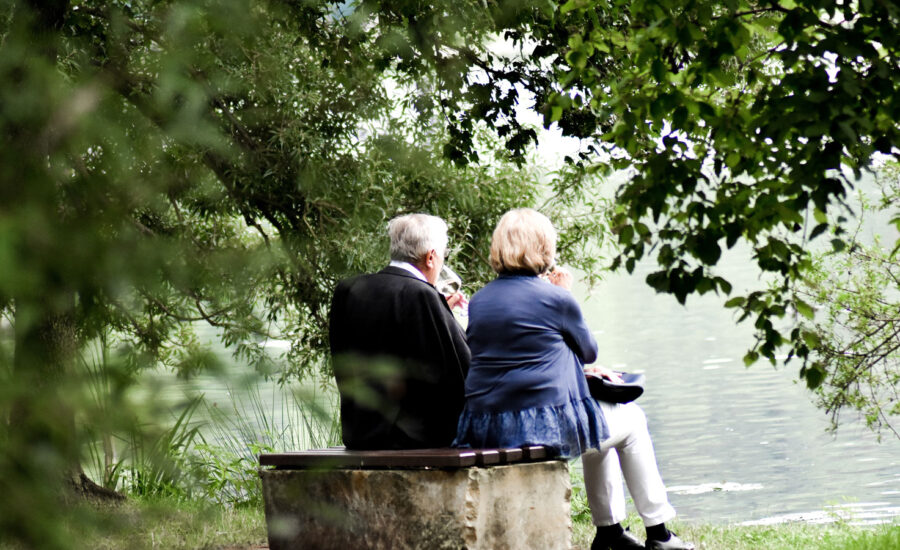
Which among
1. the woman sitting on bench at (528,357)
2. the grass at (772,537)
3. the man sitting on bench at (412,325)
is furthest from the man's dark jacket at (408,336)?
the grass at (772,537)

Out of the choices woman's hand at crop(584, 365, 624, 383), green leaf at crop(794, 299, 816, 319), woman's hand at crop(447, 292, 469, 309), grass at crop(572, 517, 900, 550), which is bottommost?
grass at crop(572, 517, 900, 550)

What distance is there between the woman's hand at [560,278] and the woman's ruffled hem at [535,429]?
68 cm

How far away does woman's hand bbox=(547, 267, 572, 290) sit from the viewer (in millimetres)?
5062

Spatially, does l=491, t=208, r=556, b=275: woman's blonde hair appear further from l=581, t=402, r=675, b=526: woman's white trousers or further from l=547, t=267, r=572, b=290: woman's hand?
l=581, t=402, r=675, b=526: woman's white trousers

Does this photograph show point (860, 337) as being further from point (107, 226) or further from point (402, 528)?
point (107, 226)

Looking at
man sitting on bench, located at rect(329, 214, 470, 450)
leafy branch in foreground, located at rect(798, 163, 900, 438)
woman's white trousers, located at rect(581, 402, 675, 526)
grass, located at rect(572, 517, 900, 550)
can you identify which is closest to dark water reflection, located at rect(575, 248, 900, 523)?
leafy branch in foreground, located at rect(798, 163, 900, 438)

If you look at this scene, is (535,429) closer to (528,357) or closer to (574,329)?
(528,357)

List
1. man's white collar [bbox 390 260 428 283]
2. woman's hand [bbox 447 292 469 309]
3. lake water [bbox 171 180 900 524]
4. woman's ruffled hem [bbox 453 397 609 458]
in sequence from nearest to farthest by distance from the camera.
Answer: woman's ruffled hem [bbox 453 397 609 458] < man's white collar [bbox 390 260 428 283] < woman's hand [bbox 447 292 469 309] < lake water [bbox 171 180 900 524]

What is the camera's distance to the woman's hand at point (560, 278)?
5062 millimetres

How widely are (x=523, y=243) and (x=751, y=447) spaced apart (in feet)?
53.3

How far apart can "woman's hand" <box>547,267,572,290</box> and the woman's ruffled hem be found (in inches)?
26.6

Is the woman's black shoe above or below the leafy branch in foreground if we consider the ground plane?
below

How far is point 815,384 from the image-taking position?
3.77 metres

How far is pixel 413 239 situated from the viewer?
4781 mm
